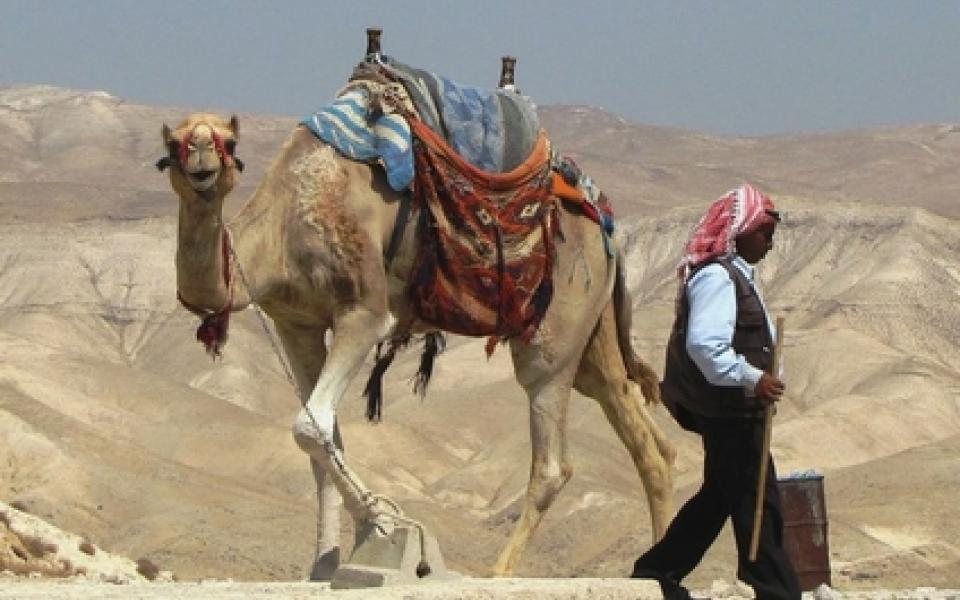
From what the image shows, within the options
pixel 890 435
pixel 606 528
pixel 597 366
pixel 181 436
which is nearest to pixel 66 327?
pixel 181 436

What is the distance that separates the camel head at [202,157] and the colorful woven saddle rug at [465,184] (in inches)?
40.5

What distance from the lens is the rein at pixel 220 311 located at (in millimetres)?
11531

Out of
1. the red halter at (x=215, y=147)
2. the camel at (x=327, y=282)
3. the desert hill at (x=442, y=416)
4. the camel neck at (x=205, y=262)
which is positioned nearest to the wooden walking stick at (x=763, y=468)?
the camel at (x=327, y=282)

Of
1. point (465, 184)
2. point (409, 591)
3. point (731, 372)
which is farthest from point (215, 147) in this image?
point (731, 372)

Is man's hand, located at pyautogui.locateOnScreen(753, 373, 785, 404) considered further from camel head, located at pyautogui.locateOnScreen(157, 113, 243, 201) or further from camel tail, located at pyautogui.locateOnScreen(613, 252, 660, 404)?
camel tail, located at pyautogui.locateOnScreen(613, 252, 660, 404)

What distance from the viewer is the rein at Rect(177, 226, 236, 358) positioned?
37.8 feet

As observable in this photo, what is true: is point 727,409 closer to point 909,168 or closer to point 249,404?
point 249,404

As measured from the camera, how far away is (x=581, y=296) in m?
13.5

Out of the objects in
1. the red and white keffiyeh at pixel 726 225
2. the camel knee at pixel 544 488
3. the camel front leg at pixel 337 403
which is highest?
the red and white keffiyeh at pixel 726 225

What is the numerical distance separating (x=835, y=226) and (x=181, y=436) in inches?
1895

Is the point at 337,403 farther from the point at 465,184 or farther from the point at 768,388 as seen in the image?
the point at 768,388

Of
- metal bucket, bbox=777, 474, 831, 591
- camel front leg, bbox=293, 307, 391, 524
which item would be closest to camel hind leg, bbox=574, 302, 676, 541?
metal bucket, bbox=777, 474, 831, 591

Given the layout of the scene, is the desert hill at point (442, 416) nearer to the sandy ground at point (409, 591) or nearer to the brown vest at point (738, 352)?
the sandy ground at point (409, 591)

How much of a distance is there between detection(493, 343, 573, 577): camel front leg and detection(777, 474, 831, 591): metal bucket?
1460mm
